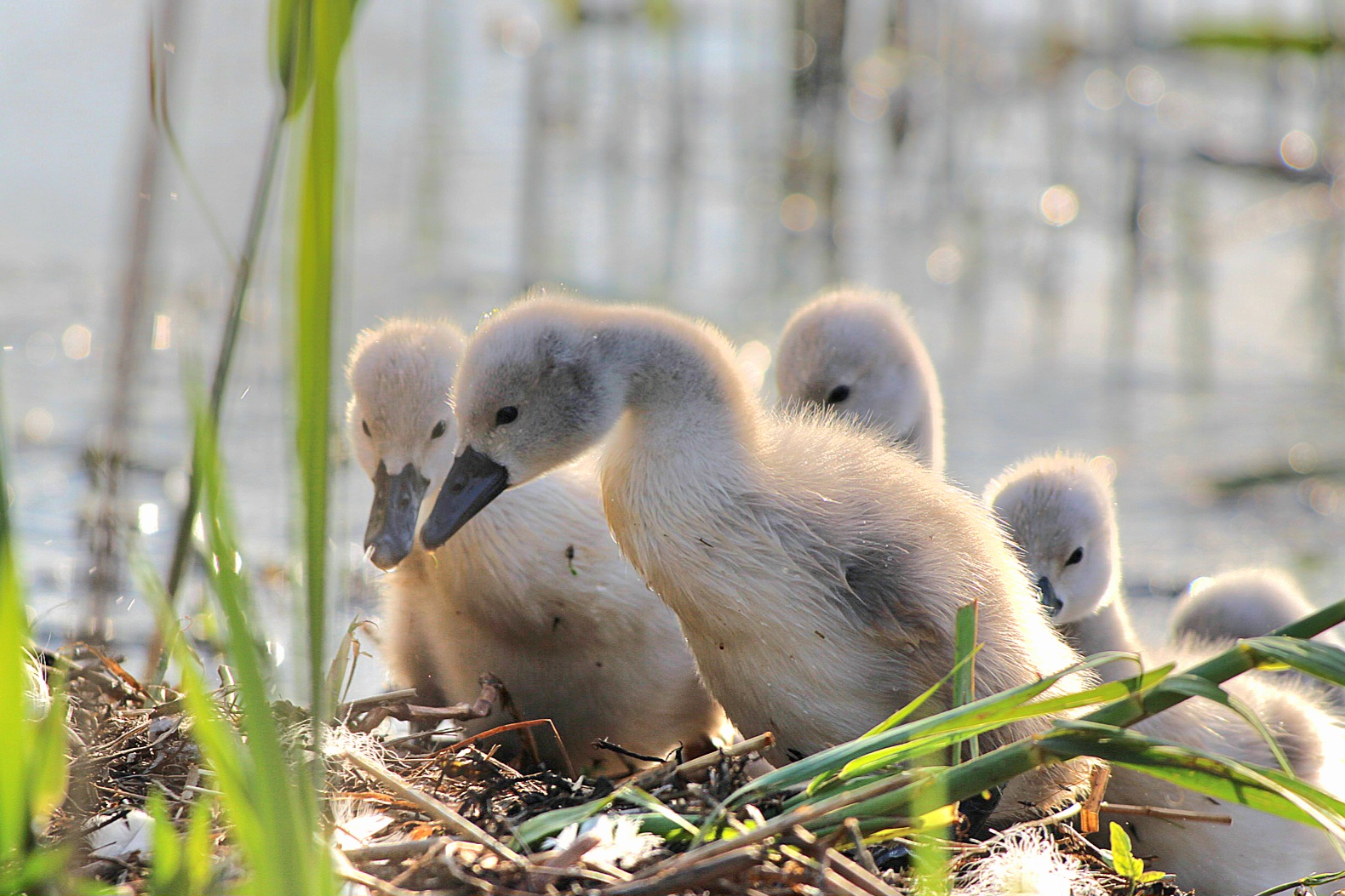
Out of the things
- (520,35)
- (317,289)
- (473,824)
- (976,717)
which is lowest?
(473,824)

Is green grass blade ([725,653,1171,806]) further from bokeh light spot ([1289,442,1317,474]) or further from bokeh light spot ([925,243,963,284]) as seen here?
bokeh light spot ([925,243,963,284])

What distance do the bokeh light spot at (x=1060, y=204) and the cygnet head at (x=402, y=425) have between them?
23.3ft

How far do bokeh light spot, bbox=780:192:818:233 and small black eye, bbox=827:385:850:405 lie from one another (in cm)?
613

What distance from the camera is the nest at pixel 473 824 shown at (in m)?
1.89

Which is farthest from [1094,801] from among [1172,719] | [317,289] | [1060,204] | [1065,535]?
[1060,204]

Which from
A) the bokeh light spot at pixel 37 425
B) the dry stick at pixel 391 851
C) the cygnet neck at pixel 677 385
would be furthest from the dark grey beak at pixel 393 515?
the bokeh light spot at pixel 37 425

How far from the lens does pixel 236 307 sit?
218cm

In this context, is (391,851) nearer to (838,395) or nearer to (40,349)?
(838,395)

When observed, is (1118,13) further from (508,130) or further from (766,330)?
(508,130)

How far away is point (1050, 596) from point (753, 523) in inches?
A: 44.0

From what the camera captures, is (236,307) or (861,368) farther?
(861,368)

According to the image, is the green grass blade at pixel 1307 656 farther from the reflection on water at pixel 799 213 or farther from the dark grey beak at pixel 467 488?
the reflection on water at pixel 799 213

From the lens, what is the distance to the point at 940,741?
1.99 m

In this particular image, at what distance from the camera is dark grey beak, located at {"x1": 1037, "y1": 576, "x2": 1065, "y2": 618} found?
3.38 meters
